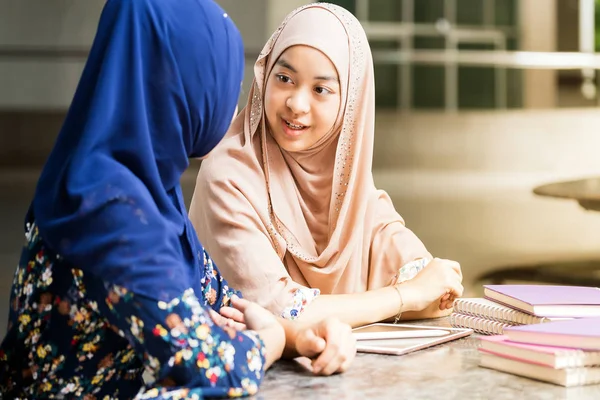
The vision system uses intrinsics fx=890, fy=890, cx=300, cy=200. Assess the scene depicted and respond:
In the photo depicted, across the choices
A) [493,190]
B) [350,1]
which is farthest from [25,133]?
[493,190]

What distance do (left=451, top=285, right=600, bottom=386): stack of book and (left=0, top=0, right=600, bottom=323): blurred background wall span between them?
6.40m

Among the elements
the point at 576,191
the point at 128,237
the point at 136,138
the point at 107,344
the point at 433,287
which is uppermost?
the point at 136,138

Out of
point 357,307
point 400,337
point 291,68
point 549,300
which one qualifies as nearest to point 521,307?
point 549,300

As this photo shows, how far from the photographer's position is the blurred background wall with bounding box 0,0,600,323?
27.8 ft

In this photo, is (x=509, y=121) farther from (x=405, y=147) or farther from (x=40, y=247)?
(x=40, y=247)

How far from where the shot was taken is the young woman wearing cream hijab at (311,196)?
1.78 metres

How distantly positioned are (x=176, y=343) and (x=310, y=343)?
289mm

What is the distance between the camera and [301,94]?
6.15 ft

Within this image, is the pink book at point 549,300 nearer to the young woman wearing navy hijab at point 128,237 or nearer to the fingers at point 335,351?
the fingers at point 335,351

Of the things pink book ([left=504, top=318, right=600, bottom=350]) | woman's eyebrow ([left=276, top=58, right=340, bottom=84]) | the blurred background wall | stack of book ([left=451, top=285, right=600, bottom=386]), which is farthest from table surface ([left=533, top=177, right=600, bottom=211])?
the blurred background wall

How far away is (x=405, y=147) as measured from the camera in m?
10.5

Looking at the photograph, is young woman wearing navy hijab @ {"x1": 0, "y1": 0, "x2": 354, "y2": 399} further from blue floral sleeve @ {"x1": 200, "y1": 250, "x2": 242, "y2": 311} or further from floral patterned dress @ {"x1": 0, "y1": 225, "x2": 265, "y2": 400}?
blue floral sleeve @ {"x1": 200, "y1": 250, "x2": 242, "y2": 311}

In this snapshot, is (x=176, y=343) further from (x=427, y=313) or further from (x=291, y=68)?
(x=291, y=68)

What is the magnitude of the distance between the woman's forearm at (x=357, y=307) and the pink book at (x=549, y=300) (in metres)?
0.20
